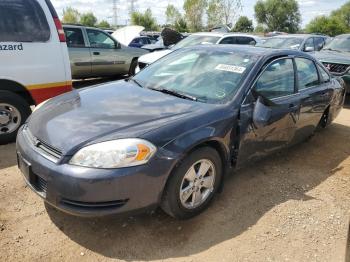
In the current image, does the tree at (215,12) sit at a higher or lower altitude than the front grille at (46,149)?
higher

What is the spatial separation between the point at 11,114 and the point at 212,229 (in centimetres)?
320

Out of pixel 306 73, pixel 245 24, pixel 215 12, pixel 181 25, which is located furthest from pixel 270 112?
pixel 245 24

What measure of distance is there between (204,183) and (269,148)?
1158mm

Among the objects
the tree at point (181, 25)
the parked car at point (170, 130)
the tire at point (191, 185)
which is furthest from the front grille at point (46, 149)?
the tree at point (181, 25)

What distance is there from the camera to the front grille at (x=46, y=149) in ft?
9.20

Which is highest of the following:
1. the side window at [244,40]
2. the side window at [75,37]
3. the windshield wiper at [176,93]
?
the side window at [75,37]

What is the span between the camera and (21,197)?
3.57 metres

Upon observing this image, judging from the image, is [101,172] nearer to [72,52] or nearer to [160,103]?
[160,103]

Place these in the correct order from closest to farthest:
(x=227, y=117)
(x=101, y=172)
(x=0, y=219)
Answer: (x=101, y=172) → (x=0, y=219) → (x=227, y=117)

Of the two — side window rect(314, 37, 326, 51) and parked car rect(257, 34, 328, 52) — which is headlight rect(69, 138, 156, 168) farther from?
side window rect(314, 37, 326, 51)

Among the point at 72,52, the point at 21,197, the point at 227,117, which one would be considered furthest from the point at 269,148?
the point at 72,52

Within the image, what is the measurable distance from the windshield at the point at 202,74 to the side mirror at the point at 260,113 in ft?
0.88

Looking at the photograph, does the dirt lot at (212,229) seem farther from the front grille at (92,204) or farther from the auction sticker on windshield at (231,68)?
the auction sticker on windshield at (231,68)

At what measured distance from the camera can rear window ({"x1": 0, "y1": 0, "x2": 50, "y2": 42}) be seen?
4574mm
